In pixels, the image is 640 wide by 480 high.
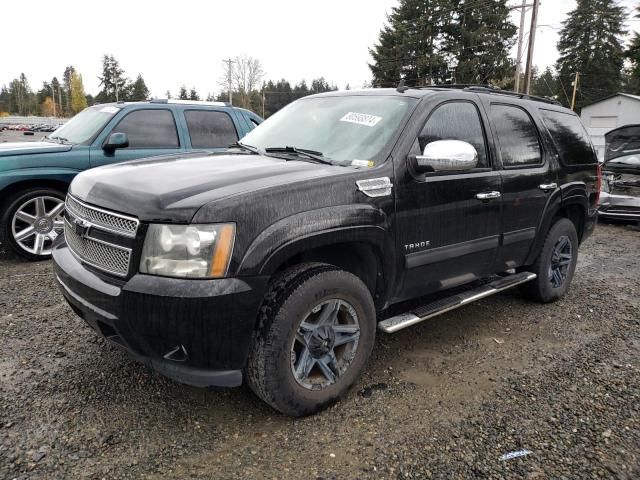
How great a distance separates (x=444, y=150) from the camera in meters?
2.93

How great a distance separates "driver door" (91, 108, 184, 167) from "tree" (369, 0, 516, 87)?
1267 inches

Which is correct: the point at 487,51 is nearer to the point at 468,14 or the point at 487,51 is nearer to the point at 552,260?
the point at 468,14

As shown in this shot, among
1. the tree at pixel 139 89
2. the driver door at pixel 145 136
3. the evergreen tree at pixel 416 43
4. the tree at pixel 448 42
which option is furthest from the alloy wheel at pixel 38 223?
the tree at pixel 139 89

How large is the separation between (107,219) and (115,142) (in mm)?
3533

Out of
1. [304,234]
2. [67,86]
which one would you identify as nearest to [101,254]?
[304,234]

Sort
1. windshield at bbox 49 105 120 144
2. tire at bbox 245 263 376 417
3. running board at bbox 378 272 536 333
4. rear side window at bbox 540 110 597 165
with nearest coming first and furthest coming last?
tire at bbox 245 263 376 417 → running board at bbox 378 272 536 333 → rear side window at bbox 540 110 597 165 → windshield at bbox 49 105 120 144

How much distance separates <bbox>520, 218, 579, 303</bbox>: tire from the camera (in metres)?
4.45

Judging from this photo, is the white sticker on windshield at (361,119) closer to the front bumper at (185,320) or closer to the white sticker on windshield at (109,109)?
the front bumper at (185,320)

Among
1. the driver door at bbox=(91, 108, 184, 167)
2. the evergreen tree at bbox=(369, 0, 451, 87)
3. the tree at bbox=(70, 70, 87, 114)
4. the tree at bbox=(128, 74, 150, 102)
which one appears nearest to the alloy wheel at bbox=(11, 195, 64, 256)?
the driver door at bbox=(91, 108, 184, 167)

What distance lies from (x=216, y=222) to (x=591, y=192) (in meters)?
4.15

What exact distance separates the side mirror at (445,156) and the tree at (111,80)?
92859 millimetres

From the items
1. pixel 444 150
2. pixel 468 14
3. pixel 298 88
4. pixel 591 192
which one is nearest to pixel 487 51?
pixel 468 14

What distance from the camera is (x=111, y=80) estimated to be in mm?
87000

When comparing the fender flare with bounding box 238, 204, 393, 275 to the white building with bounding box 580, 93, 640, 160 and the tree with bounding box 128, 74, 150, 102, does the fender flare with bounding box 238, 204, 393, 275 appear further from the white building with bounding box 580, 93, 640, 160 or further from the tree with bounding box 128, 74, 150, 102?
the tree with bounding box 128, 74, 150, 102
